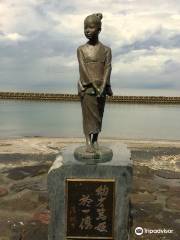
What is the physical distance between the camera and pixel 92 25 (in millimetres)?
6383

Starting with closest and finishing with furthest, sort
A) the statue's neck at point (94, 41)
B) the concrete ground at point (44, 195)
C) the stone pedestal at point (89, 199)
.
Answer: the stone pedestal at point (89, 199) → the statue's neck at point (94, 41) → the concrete ground at point (44, 195)

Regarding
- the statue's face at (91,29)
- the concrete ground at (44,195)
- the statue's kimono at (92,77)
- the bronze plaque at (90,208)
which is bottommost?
the concrete ground at (44,195)

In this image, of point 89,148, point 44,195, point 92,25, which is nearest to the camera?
point 92,25

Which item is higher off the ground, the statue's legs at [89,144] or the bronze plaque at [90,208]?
the statue's legs at [89,144]

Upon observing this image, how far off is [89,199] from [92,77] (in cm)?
202

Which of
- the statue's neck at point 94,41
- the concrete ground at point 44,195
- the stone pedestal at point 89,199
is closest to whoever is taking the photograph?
the stone pedestal at point 89,199

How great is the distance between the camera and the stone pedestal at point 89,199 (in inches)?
250

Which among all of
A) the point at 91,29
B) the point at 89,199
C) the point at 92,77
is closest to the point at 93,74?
the point at 92,77

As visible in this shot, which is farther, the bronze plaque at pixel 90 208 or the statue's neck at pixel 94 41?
the statue's neck at pixel 94 41

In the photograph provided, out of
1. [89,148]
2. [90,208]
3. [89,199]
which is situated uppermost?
[89,148]

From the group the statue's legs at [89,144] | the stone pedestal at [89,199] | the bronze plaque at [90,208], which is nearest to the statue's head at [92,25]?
the statue's legs at [89,144]

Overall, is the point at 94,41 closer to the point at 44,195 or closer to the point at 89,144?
the point at 89,144

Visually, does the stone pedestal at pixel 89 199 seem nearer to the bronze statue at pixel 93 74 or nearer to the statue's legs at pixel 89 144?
the statue's legs at pixel 89 144

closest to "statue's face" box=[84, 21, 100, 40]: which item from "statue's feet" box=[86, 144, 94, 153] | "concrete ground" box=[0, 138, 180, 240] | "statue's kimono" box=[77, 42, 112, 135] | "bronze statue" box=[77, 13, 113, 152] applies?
"bronze statue" box=[77, 13, 113, 152]
